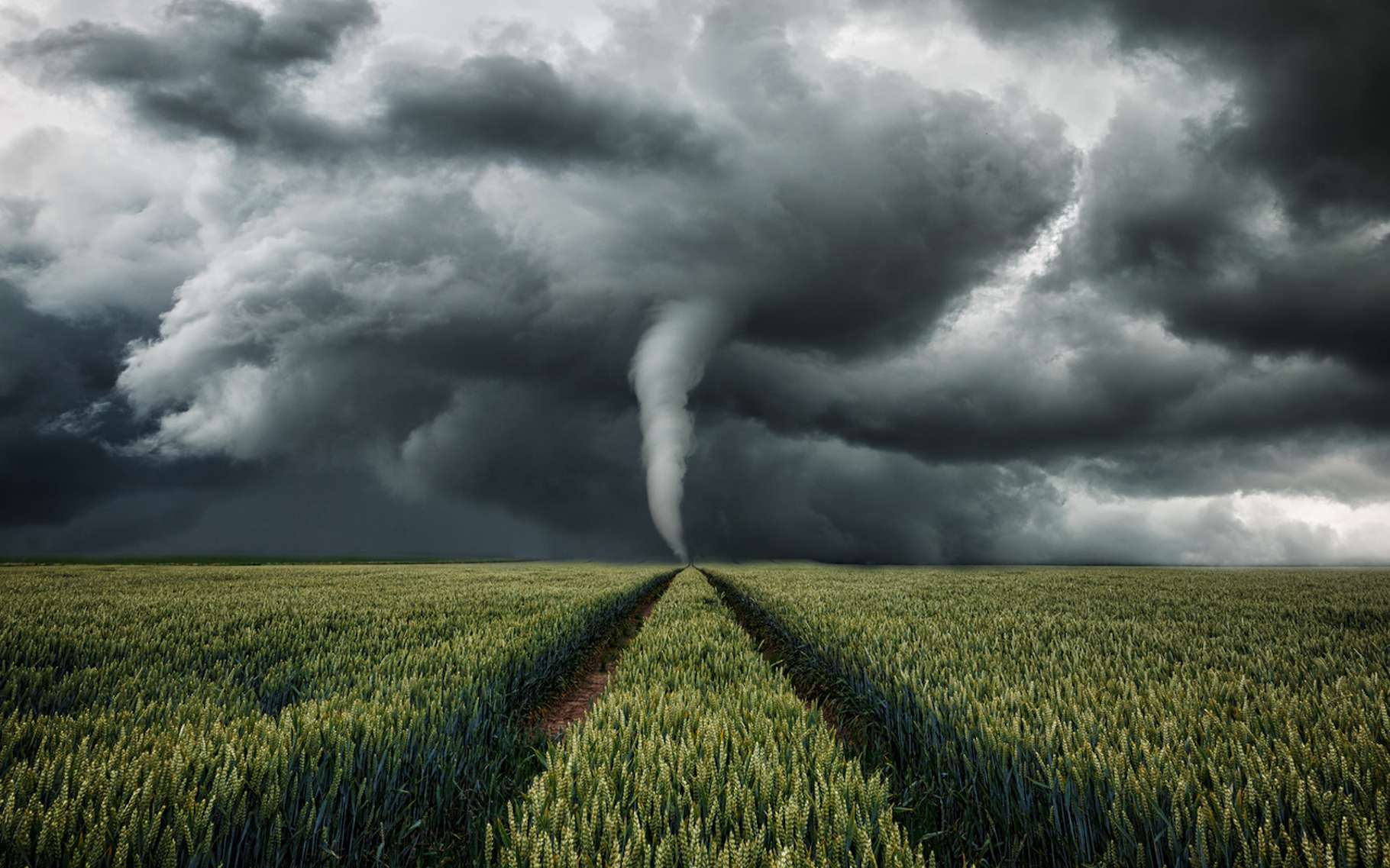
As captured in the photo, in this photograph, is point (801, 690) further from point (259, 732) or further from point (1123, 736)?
point (259, 732)

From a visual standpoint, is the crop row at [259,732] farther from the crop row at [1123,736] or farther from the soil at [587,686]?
the crop row at [1123,736]

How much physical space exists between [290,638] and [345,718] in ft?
21.7

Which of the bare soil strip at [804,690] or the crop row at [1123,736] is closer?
the crop row at [1123,736]

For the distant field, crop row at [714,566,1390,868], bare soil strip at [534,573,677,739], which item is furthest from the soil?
crop row at [714,566,1390,868]

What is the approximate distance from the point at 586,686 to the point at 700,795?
876cm

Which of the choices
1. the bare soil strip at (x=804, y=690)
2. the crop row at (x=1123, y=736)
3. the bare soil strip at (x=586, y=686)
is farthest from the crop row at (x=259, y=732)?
the crop row at (x=1123, y=736)

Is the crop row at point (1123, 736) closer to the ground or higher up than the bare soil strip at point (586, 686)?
higher up

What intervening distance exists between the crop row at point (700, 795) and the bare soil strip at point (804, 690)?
61cm

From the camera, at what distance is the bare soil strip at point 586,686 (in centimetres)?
827

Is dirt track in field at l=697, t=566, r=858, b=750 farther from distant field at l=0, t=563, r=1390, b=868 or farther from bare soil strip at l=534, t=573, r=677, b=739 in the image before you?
bare soil strip at l=534, t=573, r=677, b=739

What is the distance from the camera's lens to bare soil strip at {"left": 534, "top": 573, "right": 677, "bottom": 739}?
827 cm

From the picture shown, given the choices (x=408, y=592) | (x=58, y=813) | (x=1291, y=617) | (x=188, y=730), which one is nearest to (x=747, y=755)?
(x=58, y=813)

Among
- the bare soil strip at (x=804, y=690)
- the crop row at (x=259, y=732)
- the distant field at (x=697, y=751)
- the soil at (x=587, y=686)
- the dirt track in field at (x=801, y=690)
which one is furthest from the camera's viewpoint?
the soil at (x=587, y=686)

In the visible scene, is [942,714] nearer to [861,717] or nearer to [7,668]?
[861,717]
